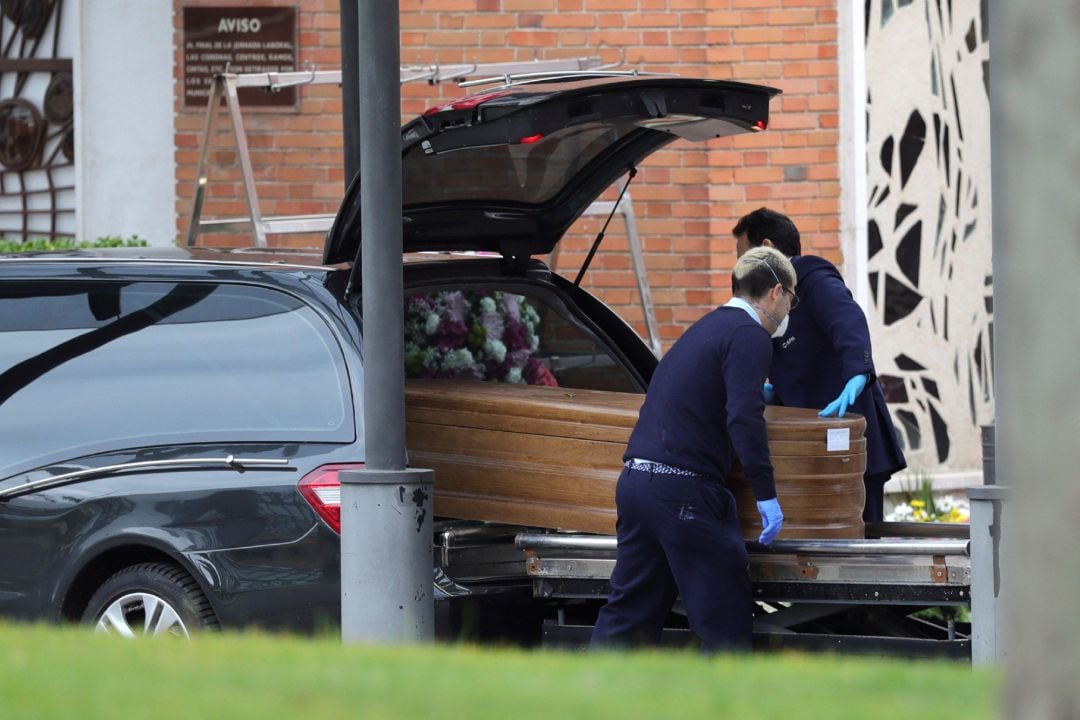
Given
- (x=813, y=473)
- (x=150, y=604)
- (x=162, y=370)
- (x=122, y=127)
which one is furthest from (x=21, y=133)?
(x=813, y=473)

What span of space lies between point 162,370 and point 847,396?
2.50 m

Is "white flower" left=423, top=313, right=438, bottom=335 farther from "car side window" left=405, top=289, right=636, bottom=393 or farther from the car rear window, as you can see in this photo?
the car rear window

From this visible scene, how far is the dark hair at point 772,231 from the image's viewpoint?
6859mm

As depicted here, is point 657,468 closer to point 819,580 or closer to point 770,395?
point 819,580

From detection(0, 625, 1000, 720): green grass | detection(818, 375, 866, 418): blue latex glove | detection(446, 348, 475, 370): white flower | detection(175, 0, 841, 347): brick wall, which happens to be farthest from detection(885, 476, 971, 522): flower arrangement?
detection(0, 625, 1000, 720): green grass

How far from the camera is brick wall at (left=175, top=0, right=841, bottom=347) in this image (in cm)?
1075

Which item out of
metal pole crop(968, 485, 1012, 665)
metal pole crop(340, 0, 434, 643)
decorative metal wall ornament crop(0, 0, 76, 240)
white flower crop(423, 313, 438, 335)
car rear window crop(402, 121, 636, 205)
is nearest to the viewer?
metal pole crop(968, 485, 1012, 665)

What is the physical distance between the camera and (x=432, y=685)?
3607 mm

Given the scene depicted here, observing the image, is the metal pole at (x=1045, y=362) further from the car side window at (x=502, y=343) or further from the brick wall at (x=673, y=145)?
the brick wall at (x=673, y=145)

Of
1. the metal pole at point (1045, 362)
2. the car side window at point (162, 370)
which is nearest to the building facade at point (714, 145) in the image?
the car side window at point (162, 370)

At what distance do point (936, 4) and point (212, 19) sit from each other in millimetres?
4693

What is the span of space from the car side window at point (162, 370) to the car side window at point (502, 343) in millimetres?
889

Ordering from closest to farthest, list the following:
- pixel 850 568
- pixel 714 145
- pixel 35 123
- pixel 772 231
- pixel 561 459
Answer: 1. pixel 850 568
2. pixel 561 459
3. pixel 772 231
4. pixel 714 145
5. pixel 35 123

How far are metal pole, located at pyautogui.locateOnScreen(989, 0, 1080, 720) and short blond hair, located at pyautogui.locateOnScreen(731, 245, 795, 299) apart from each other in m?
3.11
